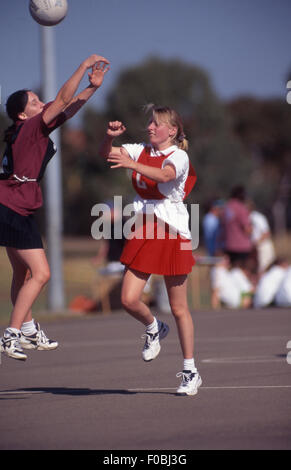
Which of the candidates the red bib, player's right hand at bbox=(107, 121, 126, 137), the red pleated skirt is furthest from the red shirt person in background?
the red pleated skirt

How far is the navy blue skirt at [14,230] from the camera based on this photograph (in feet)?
23.7

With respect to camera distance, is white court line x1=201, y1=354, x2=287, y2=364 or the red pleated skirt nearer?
the red pleated skirt

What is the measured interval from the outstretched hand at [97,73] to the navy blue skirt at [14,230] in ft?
3.82

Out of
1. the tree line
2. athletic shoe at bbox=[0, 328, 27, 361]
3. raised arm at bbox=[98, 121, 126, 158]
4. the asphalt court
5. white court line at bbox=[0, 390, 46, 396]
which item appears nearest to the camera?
the asphalt court

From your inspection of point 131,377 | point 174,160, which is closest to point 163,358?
point 131,377

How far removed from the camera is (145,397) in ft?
23.6

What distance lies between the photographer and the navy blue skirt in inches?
284

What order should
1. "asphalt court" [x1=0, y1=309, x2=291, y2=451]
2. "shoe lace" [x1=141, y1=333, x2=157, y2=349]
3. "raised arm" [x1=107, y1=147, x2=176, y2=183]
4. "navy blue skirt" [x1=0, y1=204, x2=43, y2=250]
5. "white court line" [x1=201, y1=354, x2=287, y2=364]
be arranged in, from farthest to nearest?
1. "white court line" [x1=201, y1=354, x2=287, y2=364]
2. "shoe lace" [x1=141, y1=333, x2=157, y2=349]
3. "navy blue skirt" [x1=0, y1=204, x2=43, y2=250]
4. "raised arm" [x1=107, y1=147, x2=176, y2=183]
5. "asphalt court" [x1=0, y1=309, x2=291, y2=451]

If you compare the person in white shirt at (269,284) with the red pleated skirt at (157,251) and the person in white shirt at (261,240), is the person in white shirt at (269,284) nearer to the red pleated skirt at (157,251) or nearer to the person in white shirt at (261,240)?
the person in white shirt at (261,240)

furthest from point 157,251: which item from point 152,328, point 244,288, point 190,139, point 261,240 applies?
point 190,139

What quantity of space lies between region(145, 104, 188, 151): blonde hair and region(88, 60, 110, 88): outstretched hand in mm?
453

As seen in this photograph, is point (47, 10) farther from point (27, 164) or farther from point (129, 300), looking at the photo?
point (129, 300)

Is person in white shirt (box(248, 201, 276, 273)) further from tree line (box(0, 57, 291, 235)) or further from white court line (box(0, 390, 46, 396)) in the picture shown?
tree line (box(0, 57, 291, 235))
